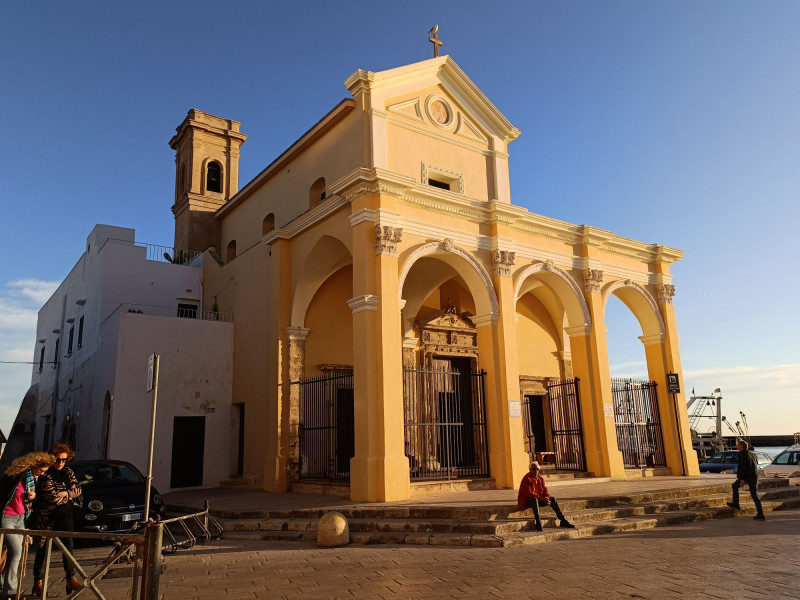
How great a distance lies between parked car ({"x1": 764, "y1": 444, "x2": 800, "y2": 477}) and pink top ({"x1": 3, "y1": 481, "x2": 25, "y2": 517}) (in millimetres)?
17935

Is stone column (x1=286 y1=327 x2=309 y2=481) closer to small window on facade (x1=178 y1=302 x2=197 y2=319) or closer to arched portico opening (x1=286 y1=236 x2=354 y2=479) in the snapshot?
arched portico opening (x1=286 y1=236 x2=354 y2=479)

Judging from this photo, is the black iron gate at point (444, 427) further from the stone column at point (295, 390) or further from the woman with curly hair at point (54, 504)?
the woman with curly hair at point (54, 504)

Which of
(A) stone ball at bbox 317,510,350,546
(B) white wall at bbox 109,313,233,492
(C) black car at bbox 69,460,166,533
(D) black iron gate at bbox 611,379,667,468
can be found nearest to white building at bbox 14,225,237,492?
(B) white wall at bbox 109,313,233,492

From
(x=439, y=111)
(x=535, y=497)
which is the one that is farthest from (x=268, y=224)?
(x=535, y=497)

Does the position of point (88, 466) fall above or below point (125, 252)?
below

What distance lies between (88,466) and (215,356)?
239 inches

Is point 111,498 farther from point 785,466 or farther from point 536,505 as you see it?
point 785,466

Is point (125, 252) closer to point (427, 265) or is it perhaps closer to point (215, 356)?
point (215, 356)

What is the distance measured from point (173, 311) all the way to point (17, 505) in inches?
569

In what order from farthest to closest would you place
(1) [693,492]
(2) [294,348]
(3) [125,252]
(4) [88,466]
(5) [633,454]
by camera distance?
(3) [125,252] → (5) [633,454] → (2) [294,348] → (1) [693,492] → (4) [88,466]

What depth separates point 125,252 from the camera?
19.3 meters

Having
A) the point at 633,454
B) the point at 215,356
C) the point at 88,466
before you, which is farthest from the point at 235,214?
the point at 633,454

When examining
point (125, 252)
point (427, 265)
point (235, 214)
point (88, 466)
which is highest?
point (235, 214)

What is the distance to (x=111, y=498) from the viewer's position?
32.5 feet
